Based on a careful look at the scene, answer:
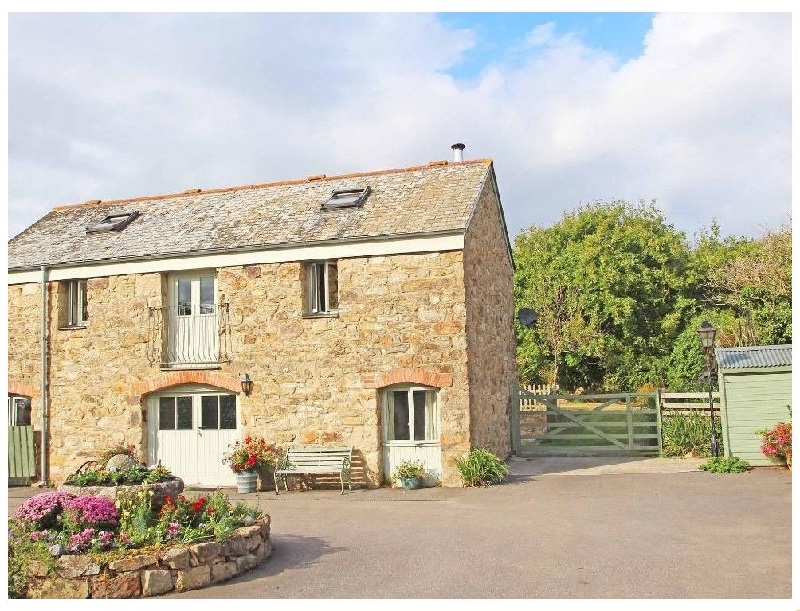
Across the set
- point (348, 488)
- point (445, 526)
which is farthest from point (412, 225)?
point (445, 526)

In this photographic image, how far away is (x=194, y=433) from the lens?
16234mm

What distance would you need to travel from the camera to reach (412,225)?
1514cm

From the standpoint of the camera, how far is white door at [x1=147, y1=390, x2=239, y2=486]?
52.5 ft

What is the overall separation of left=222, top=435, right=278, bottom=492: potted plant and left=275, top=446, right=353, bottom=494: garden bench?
314mm

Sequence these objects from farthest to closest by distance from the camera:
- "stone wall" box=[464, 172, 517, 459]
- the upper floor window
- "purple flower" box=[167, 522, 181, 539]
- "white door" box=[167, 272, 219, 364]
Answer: the upper floor window
"white door" box=[167, 272, 219, 364]
"stone wall" box=[464, 172, 517, 459]
"purple flower" box=[167, 522, 181, 539]

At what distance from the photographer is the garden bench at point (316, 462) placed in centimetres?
1462

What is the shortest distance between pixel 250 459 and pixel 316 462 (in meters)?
1.38

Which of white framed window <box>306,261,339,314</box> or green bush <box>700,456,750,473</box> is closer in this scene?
green bush <box>700,456,750,473</box>

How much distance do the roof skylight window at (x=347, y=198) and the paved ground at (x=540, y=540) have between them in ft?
19.9

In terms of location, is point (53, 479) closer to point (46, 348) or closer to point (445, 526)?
point (46, 348)

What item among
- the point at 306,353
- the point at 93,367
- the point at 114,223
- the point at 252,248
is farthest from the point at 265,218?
the point at 93,367

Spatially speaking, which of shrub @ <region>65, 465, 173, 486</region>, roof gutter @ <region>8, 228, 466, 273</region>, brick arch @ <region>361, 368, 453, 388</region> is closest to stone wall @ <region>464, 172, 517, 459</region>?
brick arch @ <region>361, 368, 453, 388</region>

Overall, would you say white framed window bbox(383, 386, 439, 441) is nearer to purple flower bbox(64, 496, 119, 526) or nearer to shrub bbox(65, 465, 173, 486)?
shrub bbox(65, 465, 173, 486)

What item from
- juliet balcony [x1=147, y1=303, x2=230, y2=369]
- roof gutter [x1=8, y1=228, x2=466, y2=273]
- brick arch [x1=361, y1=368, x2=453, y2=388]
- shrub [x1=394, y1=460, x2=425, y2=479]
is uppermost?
roof gutter [x1=8, y1=228, x2=466, y2=273]
